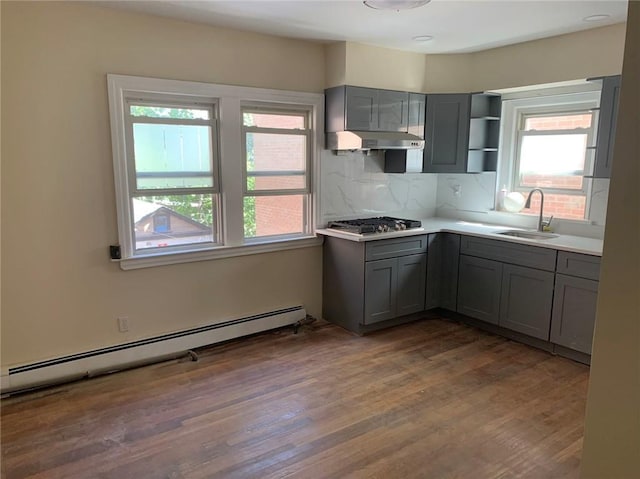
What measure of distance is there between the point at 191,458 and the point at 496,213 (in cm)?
355

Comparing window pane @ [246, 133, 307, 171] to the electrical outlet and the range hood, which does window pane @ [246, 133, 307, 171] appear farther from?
the electrical outlet

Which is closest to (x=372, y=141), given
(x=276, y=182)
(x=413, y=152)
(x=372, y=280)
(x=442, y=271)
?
(x=413, y=152)

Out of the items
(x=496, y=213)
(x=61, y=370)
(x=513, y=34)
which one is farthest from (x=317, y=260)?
(x=513, y=34)

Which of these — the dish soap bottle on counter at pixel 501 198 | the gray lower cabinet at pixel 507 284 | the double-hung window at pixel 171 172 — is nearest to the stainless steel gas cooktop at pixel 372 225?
the gray lower cabinet at pixel 507 284

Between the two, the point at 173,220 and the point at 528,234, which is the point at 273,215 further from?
the point at 528,234

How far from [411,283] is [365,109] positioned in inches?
63.5

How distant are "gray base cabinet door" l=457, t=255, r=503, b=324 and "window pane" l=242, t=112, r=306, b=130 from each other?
192cm

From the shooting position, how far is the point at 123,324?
3.34 meters

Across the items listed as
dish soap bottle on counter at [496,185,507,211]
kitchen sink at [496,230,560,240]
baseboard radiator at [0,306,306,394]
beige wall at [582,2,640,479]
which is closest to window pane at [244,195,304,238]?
baseboard radiator at [0,306,306,394]

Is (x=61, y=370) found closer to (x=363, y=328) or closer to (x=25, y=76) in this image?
(x=25, y=76)

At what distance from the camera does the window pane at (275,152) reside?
12.5 ft

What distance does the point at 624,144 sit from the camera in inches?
38.8

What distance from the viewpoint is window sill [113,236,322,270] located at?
3.31m

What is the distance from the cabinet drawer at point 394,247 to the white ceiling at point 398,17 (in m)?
1.69
